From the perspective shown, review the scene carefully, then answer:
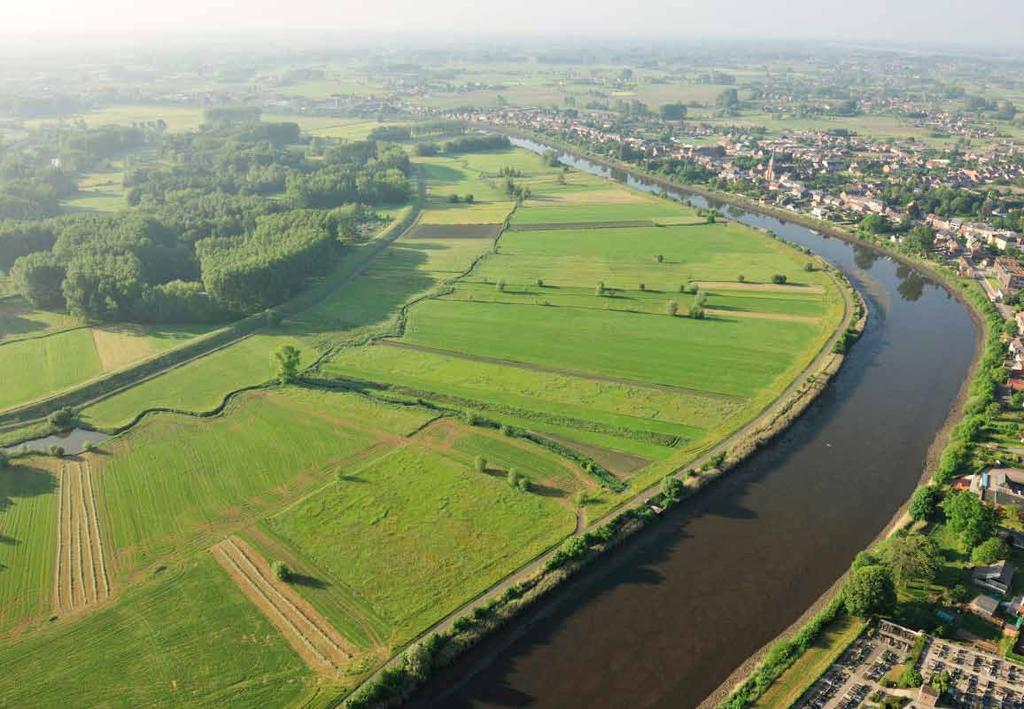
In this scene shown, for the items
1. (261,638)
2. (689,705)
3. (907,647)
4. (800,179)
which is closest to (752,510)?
(907,647)

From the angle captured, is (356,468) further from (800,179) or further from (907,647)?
(800,179)

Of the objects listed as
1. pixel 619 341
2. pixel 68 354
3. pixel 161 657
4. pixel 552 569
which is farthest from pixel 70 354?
pixel 619 341

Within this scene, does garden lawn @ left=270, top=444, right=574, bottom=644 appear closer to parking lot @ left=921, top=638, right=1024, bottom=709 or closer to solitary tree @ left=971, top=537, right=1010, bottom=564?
parking lot @ left=921, top=638, right=1024, bottom=709

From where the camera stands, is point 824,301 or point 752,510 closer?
point 752,510

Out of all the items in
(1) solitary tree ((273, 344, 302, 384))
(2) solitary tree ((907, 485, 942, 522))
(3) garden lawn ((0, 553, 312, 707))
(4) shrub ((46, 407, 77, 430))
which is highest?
(1) solitary tree ((273, 344, 302, 384))

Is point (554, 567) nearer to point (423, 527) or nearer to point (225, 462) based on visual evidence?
point (423, 527)

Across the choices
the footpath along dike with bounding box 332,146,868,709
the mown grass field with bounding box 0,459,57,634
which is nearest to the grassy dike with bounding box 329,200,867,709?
the footpath along dike with bounding box 332,146,868,709
